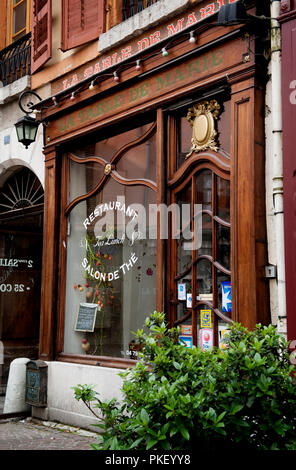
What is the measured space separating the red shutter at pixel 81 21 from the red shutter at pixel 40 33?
0.34 metres

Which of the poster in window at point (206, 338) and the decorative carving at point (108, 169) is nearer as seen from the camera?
the poster in window at point (206, 338)

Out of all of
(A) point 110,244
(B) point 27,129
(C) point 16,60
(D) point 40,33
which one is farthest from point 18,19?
(A) point 110,244

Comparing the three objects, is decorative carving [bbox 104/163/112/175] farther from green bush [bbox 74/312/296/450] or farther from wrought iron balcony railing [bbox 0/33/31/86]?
green bush [bbox 74/312/296/450]

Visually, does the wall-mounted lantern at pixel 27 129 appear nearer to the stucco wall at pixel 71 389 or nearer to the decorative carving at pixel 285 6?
the stucco wall at pixel 71 389

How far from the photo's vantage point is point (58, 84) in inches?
328

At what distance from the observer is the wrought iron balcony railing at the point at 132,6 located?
283 inches

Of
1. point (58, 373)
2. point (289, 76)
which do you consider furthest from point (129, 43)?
point (58, 373)

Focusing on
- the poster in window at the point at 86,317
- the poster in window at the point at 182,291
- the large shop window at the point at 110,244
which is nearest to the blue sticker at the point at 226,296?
the poster in window at the point at 182,291

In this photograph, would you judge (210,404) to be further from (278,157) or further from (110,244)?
(110,244)

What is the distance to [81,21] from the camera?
788 cm

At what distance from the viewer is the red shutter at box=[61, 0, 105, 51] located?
7586mm

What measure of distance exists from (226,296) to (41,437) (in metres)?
2.64
